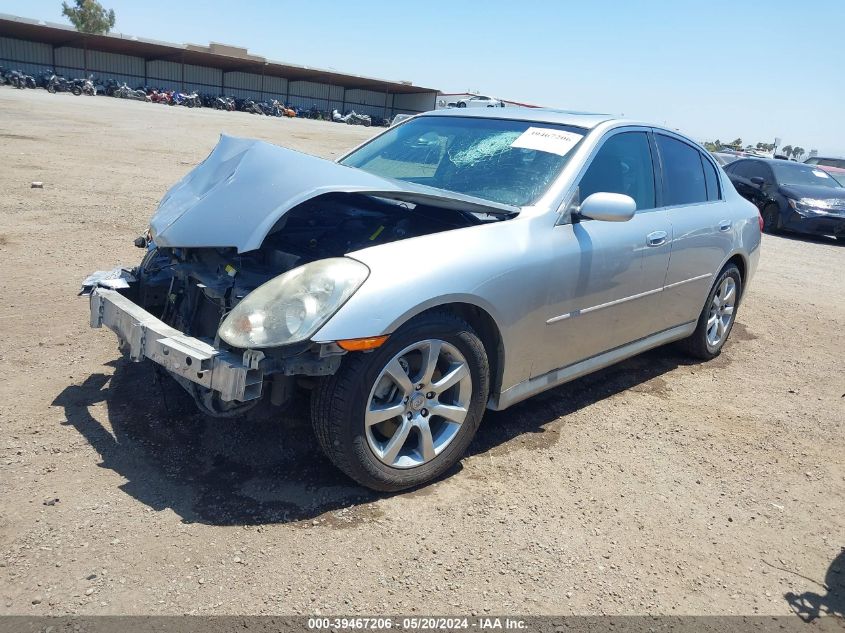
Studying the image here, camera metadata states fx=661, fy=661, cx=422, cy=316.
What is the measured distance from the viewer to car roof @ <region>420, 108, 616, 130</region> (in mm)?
4062

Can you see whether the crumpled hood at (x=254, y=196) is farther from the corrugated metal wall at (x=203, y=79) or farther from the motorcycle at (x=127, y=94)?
the corrugated metal wall at (x=203, y=79)

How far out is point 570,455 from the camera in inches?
143

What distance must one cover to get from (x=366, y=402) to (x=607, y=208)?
1642 mm

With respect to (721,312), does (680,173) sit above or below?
above

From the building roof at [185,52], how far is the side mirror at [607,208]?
165 feet

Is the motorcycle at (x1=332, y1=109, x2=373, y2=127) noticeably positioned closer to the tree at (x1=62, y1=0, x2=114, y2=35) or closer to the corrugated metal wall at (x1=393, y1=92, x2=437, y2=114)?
the corrugated metal wall at (x1=393, y1=92, x2=437, y2=114)

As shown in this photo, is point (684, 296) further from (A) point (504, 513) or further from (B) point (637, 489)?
(A) point (504, 513)

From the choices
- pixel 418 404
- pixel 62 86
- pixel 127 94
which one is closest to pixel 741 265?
pixel 418 404

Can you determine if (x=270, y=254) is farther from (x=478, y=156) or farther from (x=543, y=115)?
(x=543, y=115)

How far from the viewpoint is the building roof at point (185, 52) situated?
1758 inches

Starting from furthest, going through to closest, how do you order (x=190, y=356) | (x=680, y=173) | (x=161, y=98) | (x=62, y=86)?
1. (x=161, y=98)
2. (x=62, y=86)
3. (x=680, y=173)
4. (x=190, y=356)

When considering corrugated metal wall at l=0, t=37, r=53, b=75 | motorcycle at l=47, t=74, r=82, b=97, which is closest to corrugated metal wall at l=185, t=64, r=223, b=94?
corrugated metal wall at l=0, t=37, r=53, b=75

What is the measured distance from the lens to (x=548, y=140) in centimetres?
391

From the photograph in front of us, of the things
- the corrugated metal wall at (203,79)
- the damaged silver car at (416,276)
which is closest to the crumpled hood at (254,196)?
the damaged silver car at (416,276)
